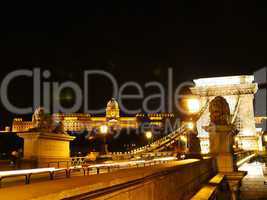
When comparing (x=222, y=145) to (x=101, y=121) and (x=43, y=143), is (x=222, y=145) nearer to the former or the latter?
(x=43, y=143)

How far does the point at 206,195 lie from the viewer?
337 inches

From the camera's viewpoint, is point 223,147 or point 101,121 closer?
point 223,147

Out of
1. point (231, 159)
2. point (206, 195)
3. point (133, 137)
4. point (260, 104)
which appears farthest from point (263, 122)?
point (206, 195)

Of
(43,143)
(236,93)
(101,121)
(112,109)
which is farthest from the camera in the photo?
(112,109)

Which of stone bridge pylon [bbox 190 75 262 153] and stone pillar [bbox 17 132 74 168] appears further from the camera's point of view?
stone bridge pylon [bbox 190 75 262 153]

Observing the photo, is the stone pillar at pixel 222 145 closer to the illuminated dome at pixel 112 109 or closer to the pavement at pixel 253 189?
the pavement at pixel 253 189

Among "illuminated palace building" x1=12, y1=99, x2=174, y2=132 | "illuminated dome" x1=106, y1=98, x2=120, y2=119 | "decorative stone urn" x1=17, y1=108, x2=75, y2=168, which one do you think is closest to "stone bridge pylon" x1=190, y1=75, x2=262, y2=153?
"illuminated palace building" x1=12, y1=99, x2=174, y2=132

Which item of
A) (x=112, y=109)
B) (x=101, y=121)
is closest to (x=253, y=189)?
(x=101, y=121)

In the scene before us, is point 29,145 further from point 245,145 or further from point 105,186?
point 245,145

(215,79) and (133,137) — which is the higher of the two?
(215,79)

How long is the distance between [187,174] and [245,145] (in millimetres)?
62690

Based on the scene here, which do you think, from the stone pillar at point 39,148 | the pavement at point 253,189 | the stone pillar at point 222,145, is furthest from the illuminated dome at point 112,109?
→ the stone pillar at point 222,145

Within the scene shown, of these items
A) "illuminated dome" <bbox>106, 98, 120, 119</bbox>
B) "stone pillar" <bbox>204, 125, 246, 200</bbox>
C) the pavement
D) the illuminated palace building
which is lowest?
the pavement

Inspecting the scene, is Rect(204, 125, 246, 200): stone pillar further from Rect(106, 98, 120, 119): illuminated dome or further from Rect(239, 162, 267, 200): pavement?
Rect(106, 98, 120, 119): illuminated dome
